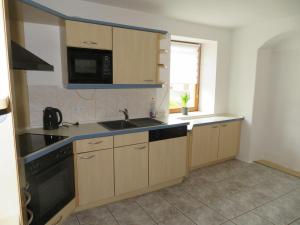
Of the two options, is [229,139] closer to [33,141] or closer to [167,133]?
[167,133]

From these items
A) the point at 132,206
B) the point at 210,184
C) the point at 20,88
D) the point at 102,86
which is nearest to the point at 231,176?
the point at 210,184

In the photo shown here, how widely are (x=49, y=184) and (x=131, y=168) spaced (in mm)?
909

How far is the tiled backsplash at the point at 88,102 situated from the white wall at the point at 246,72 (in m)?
1.62

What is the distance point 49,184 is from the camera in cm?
184

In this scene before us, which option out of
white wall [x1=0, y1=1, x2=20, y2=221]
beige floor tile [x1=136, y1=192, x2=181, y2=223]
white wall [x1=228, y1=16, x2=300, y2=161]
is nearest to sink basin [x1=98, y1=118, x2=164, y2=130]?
beige floor tile [x1=136, y1=192, x2=181, y2=223]

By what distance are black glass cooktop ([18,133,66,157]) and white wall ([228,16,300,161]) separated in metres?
3.08

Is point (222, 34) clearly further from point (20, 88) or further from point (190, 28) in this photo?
point (20, 88)

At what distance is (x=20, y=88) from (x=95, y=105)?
0.86m

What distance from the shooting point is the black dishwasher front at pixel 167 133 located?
2521 mm

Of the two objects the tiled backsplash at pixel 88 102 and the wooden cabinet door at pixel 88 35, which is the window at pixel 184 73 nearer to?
the tiled backsplash at pixel 88 102

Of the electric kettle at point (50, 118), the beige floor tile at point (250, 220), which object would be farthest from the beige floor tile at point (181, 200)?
the electric kettle at point (50, 118)

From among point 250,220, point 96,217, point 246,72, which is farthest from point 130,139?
point 246,72

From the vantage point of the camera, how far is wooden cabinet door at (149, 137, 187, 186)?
2582 millimetres

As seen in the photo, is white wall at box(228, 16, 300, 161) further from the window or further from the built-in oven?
the built-in oven
